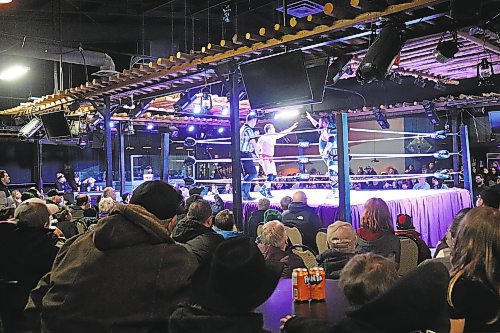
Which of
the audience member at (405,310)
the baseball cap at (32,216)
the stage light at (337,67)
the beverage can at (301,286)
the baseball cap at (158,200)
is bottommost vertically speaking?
the beverage can at (301,286)

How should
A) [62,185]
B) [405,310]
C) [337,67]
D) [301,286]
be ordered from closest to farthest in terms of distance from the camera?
1. [405,310]
2. [301,286]
3. [337,67]
4. [62,185]

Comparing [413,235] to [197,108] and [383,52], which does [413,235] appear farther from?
[197,108]

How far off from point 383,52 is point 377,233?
4.95ft

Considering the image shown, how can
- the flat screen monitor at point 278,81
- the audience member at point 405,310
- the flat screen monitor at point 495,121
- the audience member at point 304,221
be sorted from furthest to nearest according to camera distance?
the flat screen monitor at point 495,121 → the audience member at point 304,221 → the flat screen monitor at point 278,81 → the audience member at point 405,310

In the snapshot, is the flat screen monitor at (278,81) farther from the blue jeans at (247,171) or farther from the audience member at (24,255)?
the blue jeans at (247,171)

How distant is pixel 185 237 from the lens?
3641 millimetres

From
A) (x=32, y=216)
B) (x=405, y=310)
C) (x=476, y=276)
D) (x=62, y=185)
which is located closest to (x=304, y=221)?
(x=32, y=216)

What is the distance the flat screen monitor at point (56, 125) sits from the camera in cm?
870

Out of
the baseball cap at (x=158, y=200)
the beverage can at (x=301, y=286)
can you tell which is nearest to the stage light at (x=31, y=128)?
the baseball cap at (x=158, y=200)

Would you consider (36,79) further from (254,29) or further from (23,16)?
(254,29)

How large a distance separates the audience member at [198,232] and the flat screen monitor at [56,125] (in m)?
5.61

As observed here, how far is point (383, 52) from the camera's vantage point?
163 inches

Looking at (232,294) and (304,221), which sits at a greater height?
(232,294)

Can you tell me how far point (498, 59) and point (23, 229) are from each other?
256 inches
